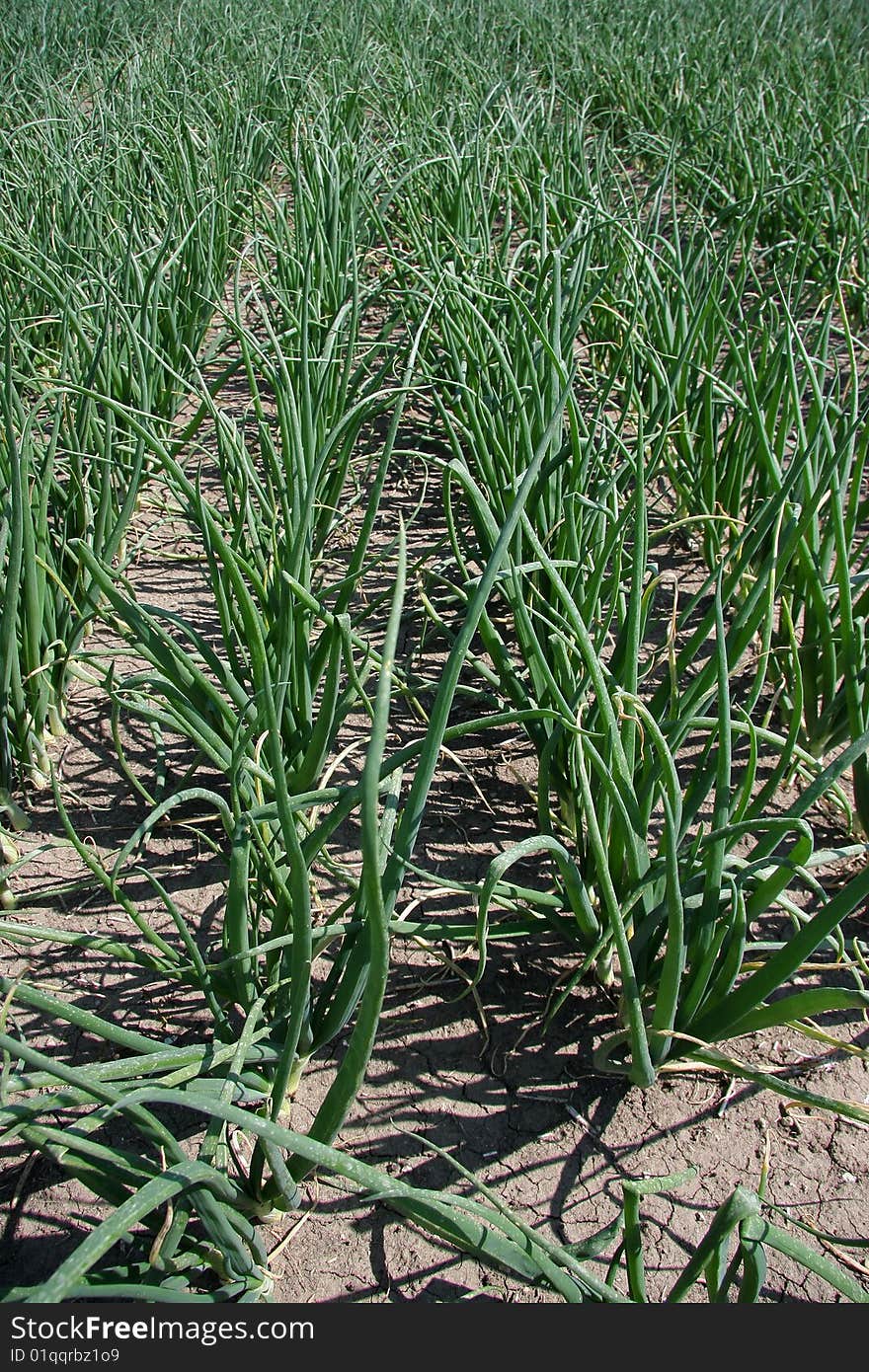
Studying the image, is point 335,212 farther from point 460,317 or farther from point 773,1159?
point 773,1159

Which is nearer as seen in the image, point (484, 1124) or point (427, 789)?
point (427, 789)

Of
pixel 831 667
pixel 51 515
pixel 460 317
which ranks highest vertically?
pixel 460 317

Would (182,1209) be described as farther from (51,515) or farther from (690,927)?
(51,515)

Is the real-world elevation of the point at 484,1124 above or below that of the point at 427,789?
below

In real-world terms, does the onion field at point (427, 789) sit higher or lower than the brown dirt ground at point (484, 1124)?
higher

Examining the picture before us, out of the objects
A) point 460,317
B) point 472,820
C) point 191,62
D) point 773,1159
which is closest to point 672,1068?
point 773,1159

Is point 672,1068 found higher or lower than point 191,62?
lower

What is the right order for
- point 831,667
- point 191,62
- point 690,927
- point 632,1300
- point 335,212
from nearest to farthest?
point 632,1300, point 690,927, point 831,667, point 335,212, point 191,62

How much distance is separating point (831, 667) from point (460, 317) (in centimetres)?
110

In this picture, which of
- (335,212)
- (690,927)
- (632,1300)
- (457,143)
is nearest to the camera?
(632,1300)

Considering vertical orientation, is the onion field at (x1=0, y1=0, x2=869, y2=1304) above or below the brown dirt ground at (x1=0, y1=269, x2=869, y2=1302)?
above

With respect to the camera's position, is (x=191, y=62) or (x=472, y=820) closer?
(x=472, y=820)

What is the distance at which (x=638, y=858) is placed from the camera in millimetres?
1224

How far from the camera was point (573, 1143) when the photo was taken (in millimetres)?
1250
